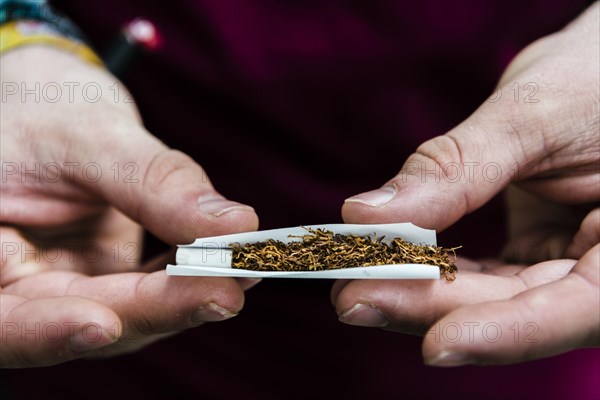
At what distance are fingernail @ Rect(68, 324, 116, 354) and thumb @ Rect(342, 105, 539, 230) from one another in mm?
642

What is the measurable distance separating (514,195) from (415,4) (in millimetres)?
788

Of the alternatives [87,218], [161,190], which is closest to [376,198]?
[161,190]

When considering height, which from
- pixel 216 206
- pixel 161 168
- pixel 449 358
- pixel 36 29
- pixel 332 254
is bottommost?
pixel 449 358

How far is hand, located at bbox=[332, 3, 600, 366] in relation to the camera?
42.9 inches

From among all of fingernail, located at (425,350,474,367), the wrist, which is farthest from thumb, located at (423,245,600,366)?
the wrist

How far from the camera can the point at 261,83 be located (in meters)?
2.04

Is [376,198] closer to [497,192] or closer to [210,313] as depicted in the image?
[497,192]

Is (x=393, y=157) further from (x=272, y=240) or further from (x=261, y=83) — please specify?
(x=272, y=240)

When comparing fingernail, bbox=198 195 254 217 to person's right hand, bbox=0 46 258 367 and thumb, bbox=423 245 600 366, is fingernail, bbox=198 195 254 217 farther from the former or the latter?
thumb, bbox=423 245 600 366

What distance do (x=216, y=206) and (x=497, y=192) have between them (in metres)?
0.76

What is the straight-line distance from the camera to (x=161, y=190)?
1461mm

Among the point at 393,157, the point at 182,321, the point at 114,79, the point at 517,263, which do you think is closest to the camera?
the point at 182,321

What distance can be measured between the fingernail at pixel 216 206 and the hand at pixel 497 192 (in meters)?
0.28

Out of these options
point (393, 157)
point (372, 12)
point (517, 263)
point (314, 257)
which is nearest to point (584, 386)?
point (517, 263)
